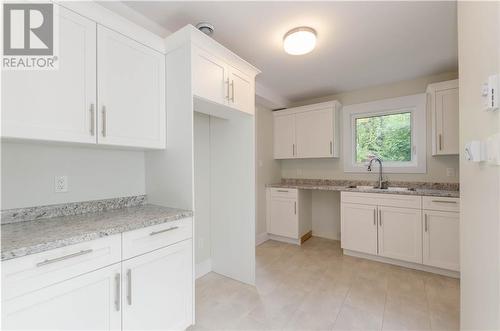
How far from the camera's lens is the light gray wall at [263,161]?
343 centimetres

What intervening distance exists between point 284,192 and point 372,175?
134cm

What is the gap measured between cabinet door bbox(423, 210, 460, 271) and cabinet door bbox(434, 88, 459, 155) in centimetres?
80

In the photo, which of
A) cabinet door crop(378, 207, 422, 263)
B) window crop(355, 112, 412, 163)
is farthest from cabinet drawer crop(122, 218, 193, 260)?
window crop(355, 112, 412, 163)

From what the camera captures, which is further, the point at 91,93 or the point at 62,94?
the point at 91,93

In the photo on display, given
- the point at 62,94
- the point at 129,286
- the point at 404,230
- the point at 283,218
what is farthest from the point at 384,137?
the point at 62,94

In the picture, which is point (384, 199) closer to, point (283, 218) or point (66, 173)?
point (283, 218)

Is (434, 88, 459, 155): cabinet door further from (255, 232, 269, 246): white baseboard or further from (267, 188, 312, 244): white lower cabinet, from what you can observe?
(255, 232, 269, 246): white baseboard

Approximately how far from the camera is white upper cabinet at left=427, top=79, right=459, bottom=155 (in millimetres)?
2523

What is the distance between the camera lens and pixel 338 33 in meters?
2.02

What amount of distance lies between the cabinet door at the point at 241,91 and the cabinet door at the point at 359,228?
1.88 m

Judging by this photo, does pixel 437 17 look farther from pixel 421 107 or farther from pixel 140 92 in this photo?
pixel 140 92

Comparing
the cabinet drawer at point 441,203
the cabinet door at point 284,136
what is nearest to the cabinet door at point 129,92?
the cabinet door at point 284,136

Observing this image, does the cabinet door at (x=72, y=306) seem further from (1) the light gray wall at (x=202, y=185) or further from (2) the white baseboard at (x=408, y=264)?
(2) the white baseboard at (x=408, y=264)

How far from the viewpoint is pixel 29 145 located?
4.34 ft
